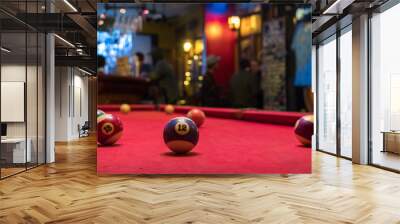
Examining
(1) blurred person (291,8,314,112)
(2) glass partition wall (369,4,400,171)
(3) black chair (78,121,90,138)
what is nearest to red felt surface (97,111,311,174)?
(3) black chair (78,121,90,138)

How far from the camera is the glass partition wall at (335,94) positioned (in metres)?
5.81

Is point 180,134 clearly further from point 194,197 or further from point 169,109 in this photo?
point 194,197

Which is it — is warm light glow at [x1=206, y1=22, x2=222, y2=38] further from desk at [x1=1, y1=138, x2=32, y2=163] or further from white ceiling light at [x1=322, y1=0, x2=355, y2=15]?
desk at [x1=1, y1=138, x2=32, y2=163]

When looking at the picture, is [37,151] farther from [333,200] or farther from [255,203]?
[333,200]

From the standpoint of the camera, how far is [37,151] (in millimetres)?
5098

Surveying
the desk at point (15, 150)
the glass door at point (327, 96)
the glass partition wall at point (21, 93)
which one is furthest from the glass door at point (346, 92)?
the desk at point (15, 150)

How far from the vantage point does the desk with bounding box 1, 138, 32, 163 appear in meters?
4.55

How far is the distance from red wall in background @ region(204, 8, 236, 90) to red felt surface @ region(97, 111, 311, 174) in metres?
0.89

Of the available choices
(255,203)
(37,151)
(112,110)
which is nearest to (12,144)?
(37,151)

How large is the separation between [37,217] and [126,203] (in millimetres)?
677

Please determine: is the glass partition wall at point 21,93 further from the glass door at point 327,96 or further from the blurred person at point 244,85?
the glass door at point 327,96

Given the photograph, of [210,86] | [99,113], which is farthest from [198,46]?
[99,113]

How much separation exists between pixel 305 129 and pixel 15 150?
11.4 ft

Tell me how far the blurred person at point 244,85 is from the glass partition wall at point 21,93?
2.42m
